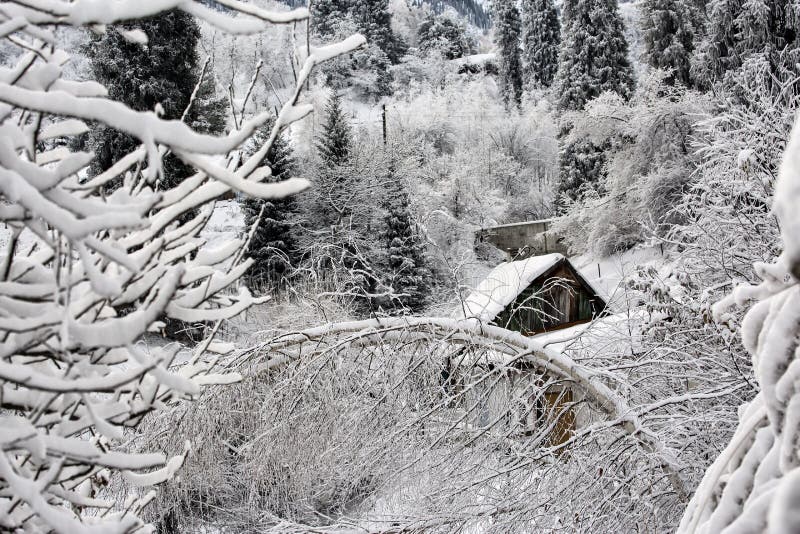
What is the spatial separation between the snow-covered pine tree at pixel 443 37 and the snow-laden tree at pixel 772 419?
48.1 metres

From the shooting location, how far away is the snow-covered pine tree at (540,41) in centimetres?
3725

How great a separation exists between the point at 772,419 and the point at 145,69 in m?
19.8

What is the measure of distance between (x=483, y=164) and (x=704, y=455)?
2773cm

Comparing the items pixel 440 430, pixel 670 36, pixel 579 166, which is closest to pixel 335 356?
pixel 440 430

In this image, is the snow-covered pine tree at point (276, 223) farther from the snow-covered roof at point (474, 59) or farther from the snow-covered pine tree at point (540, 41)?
the snow-covered roof at point (474, 59)

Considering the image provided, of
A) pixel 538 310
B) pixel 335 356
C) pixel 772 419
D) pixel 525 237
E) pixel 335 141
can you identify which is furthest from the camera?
pixel 525 237

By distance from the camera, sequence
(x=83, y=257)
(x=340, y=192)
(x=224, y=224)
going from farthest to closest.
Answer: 1. (x=224, y=224)
2. (x=340, y=192)
3. (x=83, y=257)

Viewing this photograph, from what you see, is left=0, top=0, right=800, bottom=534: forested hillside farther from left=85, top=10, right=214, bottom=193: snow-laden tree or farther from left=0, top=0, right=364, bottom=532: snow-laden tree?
left=85, top=10, right=214, bottom=193: snow-laden tree

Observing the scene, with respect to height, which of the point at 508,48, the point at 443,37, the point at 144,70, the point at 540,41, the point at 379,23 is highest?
the point at 379,23

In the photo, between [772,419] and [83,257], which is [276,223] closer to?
[83,257]

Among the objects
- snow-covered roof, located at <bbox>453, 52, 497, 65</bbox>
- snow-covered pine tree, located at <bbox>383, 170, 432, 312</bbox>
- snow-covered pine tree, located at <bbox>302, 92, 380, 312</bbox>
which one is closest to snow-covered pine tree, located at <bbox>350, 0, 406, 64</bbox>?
snow-covered roof, located at <bbox>453, 52, 497, 65</bbox>

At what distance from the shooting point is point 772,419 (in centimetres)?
96

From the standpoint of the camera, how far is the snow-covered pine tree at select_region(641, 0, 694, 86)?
23.3 m

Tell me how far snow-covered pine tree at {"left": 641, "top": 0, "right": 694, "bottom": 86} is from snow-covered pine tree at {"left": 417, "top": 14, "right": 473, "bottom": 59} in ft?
79.0
